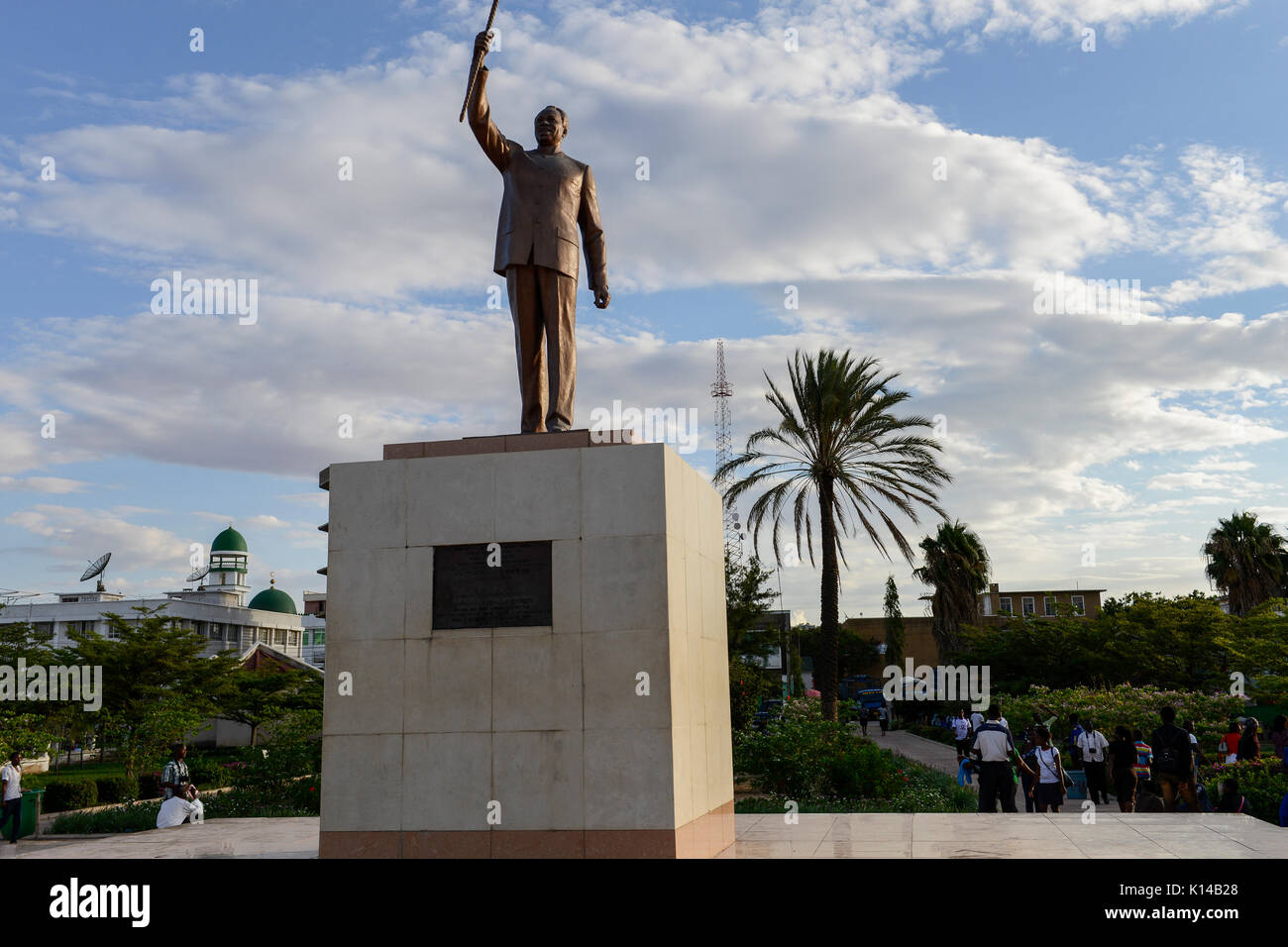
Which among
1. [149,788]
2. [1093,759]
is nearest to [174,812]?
[1093,759]

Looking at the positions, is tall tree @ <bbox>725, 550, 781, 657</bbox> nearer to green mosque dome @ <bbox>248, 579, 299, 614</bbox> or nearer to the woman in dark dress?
the woman in dark dress

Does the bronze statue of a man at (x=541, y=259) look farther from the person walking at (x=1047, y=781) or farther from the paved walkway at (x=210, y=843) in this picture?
the person walking at (x=1047, y=781)

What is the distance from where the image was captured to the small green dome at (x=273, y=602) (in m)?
80.8

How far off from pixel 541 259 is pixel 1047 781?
33.0ft

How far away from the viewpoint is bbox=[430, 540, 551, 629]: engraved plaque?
907 centimetres

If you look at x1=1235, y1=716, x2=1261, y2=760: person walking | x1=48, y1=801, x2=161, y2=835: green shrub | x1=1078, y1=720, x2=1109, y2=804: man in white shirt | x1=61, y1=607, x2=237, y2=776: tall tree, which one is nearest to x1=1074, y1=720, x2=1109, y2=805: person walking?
x1=1078, y1=720, x2=1109, y2=804: man in white shirt

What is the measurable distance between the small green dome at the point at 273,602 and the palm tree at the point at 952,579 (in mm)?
51570

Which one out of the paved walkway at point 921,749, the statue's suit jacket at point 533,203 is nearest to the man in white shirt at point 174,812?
the statue's suit jacket at point 533,203

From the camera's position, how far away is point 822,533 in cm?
2666

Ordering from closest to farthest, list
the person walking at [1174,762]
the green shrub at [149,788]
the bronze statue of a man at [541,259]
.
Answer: the bronze statue of a man at [541,259] → the person walking at [1174,762] → the green shrub at [149,788]

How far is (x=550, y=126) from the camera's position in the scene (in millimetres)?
10383

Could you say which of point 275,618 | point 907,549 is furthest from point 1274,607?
point 275,618
